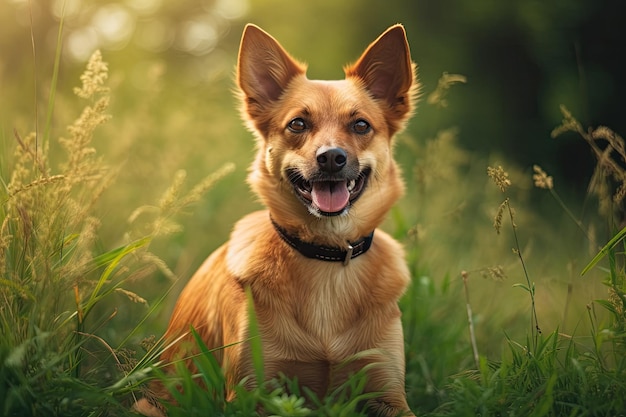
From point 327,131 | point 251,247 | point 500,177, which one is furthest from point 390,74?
point 251,247

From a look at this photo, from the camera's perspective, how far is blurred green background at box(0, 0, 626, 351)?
14.9ft

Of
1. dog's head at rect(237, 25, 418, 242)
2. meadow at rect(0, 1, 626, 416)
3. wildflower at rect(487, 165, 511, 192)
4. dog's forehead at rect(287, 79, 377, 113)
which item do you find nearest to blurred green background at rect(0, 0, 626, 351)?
meadow at rect(0, 1, 626, 416)

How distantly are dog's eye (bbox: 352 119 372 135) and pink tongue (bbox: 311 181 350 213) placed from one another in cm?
29

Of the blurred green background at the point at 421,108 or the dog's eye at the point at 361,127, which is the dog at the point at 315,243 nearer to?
the dog's eye at the point at 361,127

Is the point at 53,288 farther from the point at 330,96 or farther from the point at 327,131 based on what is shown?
the point at 330,96

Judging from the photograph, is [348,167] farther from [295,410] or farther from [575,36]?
[575,36]

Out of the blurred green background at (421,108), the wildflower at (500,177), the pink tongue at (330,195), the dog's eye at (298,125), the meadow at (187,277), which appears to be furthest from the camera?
the blurred green background at (421,108)

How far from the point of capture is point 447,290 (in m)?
4.24

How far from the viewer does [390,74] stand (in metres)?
3.37

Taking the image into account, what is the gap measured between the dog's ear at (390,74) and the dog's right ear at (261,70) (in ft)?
1.09

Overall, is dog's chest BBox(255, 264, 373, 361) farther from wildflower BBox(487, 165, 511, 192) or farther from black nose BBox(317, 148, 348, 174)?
wildflower BBox(487, 165, 511, 192)

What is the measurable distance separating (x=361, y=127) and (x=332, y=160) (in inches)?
14.4

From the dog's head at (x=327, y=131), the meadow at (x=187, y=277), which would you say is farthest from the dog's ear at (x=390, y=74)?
the meadow at (x=187, y=277)

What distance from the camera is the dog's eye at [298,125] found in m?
3.18
